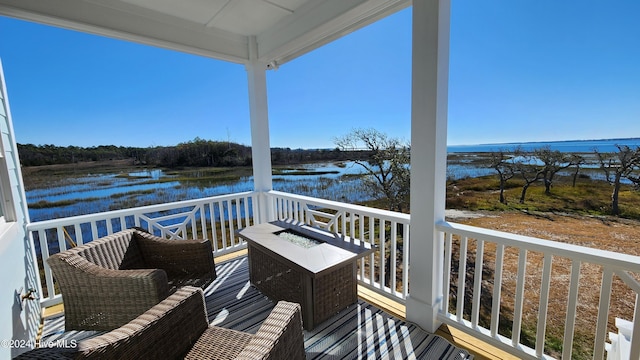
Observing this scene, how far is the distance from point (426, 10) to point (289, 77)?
14.9ft

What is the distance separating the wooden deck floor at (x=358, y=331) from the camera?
176 centimetres

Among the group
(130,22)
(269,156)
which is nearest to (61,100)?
(130,22)

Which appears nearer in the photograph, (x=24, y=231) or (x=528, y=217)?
(x=24, y=231)

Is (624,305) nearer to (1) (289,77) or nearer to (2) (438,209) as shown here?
(2) (438,209)

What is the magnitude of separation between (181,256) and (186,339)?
1.13 meters

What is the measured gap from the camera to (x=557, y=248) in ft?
4.71

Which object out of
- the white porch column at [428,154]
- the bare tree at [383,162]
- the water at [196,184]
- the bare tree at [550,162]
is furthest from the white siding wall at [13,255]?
the bare tree at [383,162]

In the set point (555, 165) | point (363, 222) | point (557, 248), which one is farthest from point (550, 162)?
point (363, 222)

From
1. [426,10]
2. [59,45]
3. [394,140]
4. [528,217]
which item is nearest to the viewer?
[426,10]

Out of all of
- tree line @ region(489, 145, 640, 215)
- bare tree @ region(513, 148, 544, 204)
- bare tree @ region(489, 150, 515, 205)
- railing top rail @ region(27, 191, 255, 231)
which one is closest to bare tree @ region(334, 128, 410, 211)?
bare tree @ region(489, 150, 515, 205)

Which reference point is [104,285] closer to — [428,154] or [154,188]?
[428,154]

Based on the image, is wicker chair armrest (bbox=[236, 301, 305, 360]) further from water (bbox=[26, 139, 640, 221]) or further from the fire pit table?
water (bbox=[26, 139, 640, 221])

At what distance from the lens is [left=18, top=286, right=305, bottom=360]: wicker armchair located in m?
0.88

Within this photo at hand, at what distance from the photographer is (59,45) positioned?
12.2 ft
